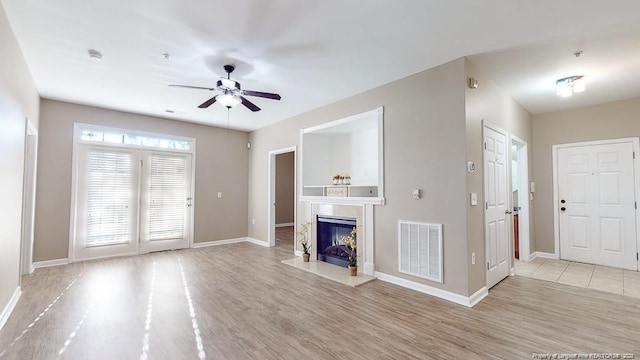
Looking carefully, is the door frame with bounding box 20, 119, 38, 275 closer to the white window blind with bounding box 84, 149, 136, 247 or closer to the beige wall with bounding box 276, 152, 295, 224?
the white window blind with bounding box 84, 149, 136, 247

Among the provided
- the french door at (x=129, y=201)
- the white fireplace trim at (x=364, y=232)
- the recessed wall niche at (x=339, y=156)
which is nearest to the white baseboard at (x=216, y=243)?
the french door at (x=129, y=201)

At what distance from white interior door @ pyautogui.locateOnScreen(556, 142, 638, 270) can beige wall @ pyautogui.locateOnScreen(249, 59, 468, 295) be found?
3.34m

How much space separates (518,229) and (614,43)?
3.34 metres

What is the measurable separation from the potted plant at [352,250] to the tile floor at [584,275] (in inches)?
96.9

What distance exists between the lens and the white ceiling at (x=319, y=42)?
2391 mm

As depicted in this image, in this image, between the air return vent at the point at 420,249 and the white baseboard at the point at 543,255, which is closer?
the air return vent at the point at 420,249

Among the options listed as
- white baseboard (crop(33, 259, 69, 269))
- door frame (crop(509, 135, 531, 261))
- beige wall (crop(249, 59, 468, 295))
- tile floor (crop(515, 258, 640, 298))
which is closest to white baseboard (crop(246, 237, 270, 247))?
beige wall (crop(249, 59, 468, 295))

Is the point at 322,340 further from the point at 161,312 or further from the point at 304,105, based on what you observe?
the point at 304,105

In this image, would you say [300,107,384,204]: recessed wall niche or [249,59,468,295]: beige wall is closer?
[249,59,468,295]: beige wall

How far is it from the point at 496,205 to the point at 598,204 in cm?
242

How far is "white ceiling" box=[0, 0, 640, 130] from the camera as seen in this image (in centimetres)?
239

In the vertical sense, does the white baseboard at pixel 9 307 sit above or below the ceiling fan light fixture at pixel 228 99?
below

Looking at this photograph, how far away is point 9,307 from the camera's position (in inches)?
114

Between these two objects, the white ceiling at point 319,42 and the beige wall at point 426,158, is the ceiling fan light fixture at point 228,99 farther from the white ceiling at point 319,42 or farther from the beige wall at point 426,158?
the beige wall at point 426,158
